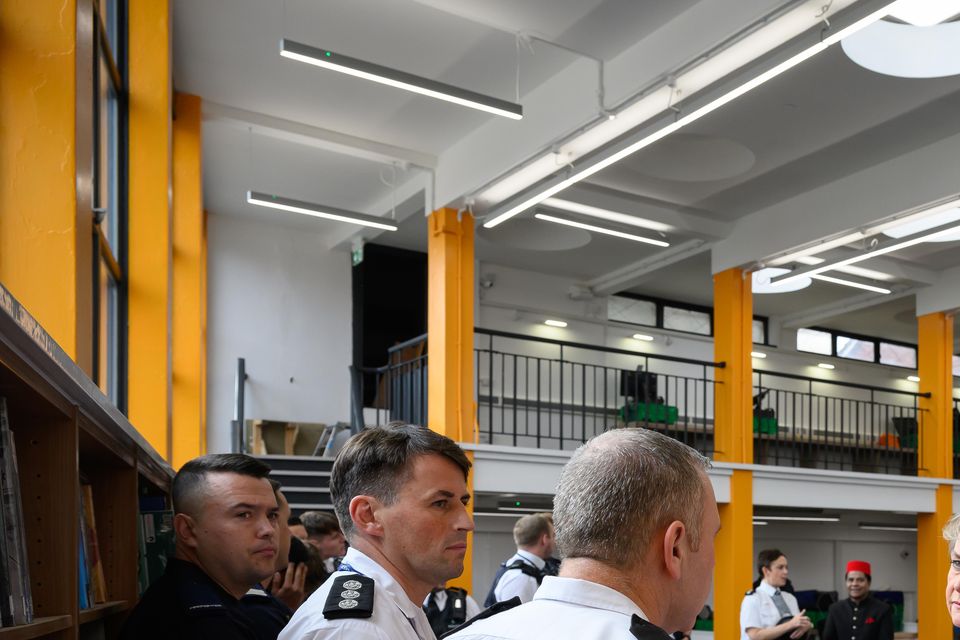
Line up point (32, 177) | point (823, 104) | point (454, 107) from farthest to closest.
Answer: point (454, 107), point (823, 104), point (32, 177)

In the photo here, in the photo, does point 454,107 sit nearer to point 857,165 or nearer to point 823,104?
point 823,104

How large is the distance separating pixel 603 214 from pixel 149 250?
6163 millimetres

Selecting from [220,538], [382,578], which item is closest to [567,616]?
[382,578]

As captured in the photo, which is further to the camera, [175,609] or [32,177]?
[32,177]

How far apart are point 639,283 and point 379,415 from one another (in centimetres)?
430

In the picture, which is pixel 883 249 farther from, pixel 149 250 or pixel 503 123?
pixel 149 250

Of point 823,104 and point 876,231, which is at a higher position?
point 823,104

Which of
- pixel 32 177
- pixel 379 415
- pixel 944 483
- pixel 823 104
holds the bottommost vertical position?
pixel 944 483

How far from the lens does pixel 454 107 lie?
8.99m

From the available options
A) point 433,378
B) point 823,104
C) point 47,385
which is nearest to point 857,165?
point 823,104

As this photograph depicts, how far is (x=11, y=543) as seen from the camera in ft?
4.70

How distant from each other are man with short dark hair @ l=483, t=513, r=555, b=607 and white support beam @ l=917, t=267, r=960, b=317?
28.3 ft

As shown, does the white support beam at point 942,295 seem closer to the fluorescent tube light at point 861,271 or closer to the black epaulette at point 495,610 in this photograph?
the fluorescent tube light at point 861,271

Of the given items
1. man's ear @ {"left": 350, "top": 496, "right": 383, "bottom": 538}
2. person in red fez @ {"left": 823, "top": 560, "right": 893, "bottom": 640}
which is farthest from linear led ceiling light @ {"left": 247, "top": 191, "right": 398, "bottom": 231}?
man's ear @ {"left": 350, "top": 496, "right": 383, "bottom": 538}
